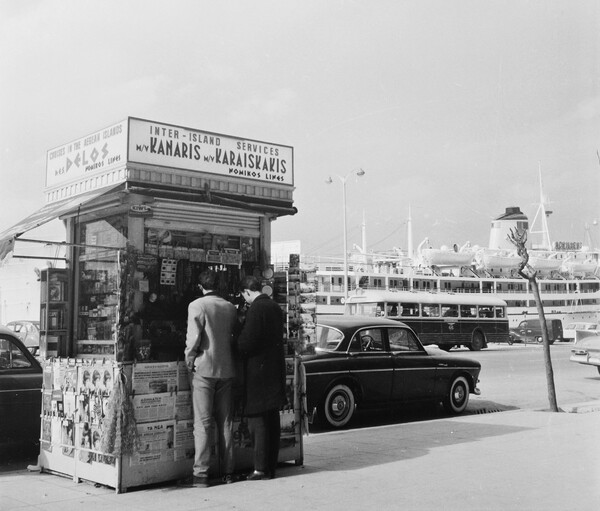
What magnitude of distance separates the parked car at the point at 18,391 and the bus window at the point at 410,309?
2696cm

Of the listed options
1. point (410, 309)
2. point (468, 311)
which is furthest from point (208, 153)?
point (468, 311)

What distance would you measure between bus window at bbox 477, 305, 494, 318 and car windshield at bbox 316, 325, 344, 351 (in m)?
27.3

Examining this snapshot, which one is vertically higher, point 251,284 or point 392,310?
point 392,310

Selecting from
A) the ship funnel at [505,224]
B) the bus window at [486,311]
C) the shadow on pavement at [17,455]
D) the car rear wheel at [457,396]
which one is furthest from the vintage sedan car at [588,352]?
the ship funnel at [505,224]

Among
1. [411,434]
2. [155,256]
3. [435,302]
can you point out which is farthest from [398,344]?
[435,302]

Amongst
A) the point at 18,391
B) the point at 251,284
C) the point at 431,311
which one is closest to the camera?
the point at 251,284

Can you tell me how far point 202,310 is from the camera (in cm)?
643

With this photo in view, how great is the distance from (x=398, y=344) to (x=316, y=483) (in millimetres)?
5506

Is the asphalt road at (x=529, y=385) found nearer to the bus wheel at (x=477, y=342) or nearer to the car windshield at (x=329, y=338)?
the car windshield at (x=329, y=338)

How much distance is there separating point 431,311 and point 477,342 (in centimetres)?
341

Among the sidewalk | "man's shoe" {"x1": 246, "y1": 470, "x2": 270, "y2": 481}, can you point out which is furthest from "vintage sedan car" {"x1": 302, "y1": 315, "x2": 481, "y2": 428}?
"man's shoe" {"x1": 246, "y1": 470, "x2": 270, "y2": 481}

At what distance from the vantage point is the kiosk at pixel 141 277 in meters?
6.32

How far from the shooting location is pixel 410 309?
3441 cm

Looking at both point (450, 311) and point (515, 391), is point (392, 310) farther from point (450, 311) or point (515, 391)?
point (515, 391)
